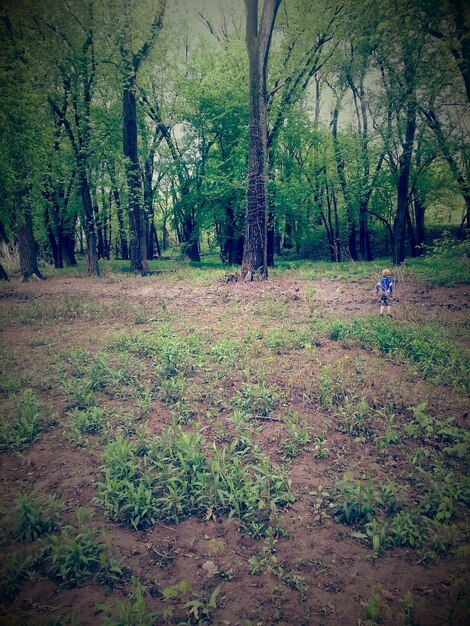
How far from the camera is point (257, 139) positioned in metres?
12.4

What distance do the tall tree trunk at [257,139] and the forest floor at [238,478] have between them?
5.74 meters

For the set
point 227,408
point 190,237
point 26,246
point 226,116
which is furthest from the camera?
point 190,237

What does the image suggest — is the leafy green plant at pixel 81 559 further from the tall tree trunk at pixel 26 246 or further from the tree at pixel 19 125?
the tall tree trunk at pixel 26 246

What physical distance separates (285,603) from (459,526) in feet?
5.76

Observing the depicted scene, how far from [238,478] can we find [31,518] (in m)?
1.96

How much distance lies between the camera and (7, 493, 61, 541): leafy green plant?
3.02 metres

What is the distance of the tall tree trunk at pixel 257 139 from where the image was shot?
12.0 meters

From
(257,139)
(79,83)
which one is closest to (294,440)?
(257,139)

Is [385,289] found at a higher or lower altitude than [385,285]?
lower

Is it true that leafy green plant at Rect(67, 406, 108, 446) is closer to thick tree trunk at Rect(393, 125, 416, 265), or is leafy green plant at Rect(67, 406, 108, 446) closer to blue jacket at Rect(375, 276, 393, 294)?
blue jacket at Rect(375, 276, 393, 294)

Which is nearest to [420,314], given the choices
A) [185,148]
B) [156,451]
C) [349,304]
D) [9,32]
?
[349,304]

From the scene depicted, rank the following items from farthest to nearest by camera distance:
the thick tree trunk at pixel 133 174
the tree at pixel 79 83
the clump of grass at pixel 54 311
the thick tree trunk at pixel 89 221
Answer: the thick tree trunk at pixel 89 221, the thick tree trunk at pixel 133 174, the tree at pixel 79 83, the clump of grass at pixel 54 311

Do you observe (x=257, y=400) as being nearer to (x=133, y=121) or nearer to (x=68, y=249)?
(x=133, y=121)

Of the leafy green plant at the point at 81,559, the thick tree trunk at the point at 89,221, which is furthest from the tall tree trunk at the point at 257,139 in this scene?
Result: the leafy green plant at the point at 81,559
